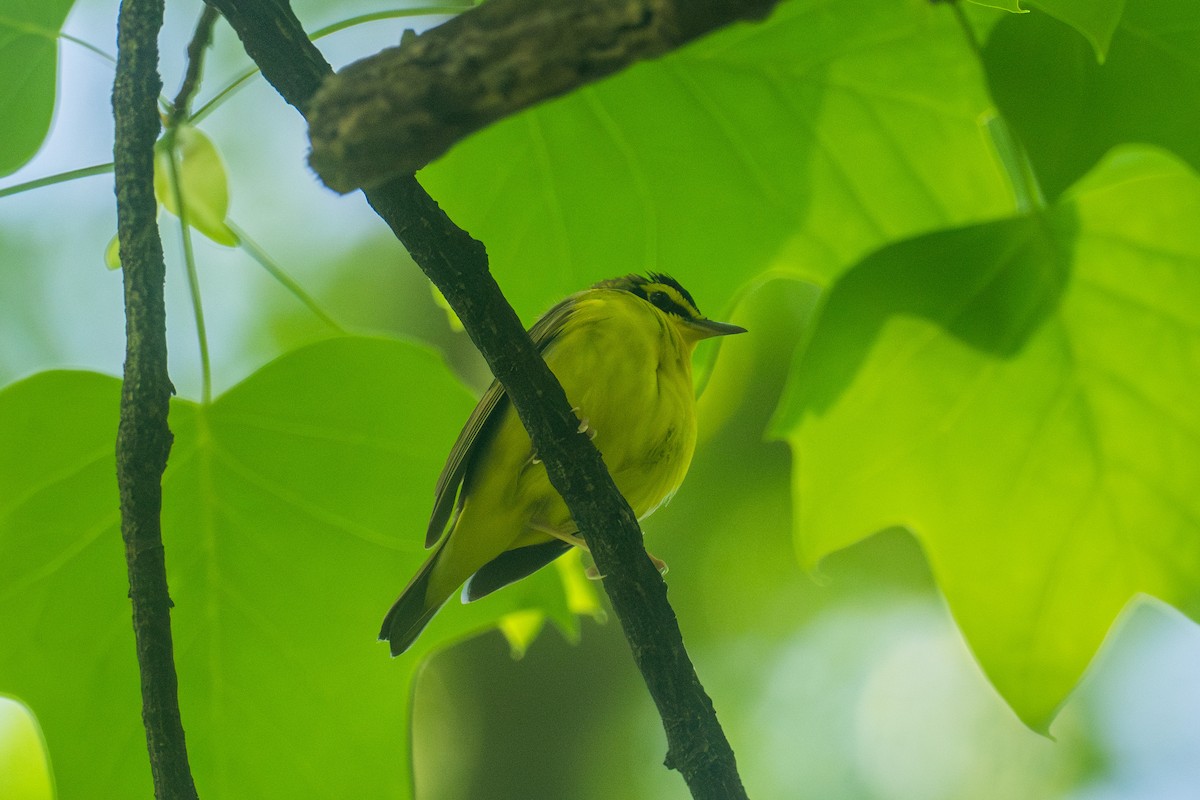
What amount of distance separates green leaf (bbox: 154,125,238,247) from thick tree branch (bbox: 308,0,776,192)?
3.79 feet

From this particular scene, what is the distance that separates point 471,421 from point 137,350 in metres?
0.85

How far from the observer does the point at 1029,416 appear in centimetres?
228

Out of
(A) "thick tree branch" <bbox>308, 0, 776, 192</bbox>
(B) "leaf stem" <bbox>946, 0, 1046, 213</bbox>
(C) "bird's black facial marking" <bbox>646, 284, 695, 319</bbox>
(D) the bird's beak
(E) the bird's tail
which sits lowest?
(D) the bird's beak

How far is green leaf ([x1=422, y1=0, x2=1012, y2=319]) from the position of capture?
2.19 meters

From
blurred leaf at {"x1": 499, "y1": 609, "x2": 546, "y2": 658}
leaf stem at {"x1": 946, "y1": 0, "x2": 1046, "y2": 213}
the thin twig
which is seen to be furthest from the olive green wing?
leaf stem at {"x1": 946, "y1": 0, "x2": 1046, "y2": 213}

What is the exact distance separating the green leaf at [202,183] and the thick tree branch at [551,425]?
Answer: 818 millimetres

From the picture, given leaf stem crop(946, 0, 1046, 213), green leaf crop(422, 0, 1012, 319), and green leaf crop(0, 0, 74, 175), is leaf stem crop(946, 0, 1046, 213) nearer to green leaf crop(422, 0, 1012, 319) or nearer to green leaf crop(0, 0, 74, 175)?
green leaf crop(422, 0, 1012, 319)

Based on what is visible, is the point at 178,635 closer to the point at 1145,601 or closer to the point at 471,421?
the point at 471,421

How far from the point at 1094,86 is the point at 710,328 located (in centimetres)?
116

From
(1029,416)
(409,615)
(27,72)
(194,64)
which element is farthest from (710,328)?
(27,72)

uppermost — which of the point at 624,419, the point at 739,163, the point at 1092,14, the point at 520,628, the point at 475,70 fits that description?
the point at 475,70

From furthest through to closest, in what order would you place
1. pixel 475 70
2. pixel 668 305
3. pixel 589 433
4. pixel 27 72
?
1. pixel 668 305
2. pixel 589 433
3. pixel 27 72
4. pixel 475 70

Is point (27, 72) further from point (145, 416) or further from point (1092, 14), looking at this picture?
point (1092, 14)

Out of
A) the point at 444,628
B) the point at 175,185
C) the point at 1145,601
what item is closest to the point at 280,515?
the point at 444,628
